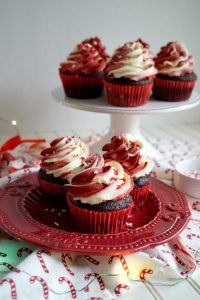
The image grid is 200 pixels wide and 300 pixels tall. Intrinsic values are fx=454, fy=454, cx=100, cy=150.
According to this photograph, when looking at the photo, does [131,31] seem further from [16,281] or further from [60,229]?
[16,281]

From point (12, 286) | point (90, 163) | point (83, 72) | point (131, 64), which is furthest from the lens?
point (83, 72)

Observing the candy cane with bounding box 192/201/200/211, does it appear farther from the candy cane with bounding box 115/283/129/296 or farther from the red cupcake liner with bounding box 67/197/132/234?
the candy cane with bounding box 115/283/129/296

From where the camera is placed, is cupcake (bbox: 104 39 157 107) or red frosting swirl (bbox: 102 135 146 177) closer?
red frosting swirl (bbox: 102 135 146 177)

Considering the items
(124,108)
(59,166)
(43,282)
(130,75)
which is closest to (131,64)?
(130,75)

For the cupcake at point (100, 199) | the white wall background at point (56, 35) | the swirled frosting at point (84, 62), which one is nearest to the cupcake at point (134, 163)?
the cupcake at point (100, 199)

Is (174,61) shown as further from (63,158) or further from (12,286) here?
(12,286)

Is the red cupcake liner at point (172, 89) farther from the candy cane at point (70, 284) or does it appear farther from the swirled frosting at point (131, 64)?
the candy cane at point (70, 284)

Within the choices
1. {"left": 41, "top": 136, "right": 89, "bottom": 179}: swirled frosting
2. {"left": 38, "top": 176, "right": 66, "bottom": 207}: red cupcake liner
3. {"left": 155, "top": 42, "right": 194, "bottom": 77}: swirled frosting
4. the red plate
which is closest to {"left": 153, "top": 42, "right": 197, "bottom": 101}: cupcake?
{"left": 155, "top": 42, "right": 194, "bottom": 77}: swirled frosting

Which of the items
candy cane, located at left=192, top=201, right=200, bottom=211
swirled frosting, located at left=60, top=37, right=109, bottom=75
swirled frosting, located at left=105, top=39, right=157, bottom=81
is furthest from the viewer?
swirled frosting, located at left=60, top=37, right=109, bottom=75
